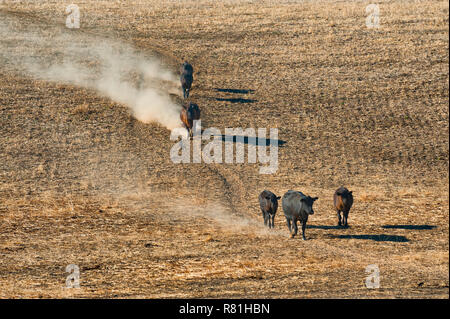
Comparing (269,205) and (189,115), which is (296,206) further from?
(189,115)

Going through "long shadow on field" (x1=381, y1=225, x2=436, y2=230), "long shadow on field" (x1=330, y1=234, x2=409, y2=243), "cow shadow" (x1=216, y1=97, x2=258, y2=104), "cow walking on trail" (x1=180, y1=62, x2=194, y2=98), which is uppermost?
"cow walking on trail" (x1=180, y1=62, x2=194, y2=98)

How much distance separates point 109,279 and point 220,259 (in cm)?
375

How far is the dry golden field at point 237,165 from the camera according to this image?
2128 centimetres

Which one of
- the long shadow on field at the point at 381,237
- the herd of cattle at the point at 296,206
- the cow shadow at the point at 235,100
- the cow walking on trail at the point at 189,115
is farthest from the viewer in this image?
the cow shadow at the point at 235,100

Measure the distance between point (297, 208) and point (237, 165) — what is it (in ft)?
31.8

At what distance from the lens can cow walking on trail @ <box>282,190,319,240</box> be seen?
74.1ft

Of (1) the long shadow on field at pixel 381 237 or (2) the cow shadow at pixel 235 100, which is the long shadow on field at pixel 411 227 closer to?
(1) the long shadow on field at pixel 381 237

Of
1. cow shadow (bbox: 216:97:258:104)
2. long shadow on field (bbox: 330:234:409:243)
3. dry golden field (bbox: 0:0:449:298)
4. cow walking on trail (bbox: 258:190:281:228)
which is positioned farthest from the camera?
cow shadow (bbox: 216:97:258:104)

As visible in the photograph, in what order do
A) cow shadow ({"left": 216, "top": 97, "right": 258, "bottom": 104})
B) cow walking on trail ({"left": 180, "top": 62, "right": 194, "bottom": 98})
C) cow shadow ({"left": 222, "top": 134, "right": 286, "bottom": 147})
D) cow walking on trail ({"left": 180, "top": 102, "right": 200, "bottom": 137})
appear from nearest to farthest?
cow walking on trail ({"left": 180, "top": 102, "right": 200, "bottom": 137}) < cow shadow ({"left": 222, "top": 134, "right": 286, "bottom": 147}) < cow walking on trail ({"left": 180, "top": 62, "right": 194, "bottom": 98}) < cow shadow ({"left": 216, "top": 97, "right": 258, "bottom": 104})


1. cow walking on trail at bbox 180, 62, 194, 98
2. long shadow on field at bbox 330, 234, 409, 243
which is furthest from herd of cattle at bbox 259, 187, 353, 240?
cow walking on trail at bbox 180, 62, 194, 98

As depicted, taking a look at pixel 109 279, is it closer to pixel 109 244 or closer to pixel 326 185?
pixel 109 244

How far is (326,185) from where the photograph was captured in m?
29.7

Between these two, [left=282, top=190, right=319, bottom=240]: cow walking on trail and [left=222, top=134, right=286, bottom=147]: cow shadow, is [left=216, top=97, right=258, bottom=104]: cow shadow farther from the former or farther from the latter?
[left=282, top=190, right=319, bottom=240]: cow walking on trail

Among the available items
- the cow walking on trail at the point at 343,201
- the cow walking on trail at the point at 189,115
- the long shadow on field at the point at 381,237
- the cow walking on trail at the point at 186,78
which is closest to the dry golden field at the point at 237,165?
the long shadow on field at the point at 381,237
